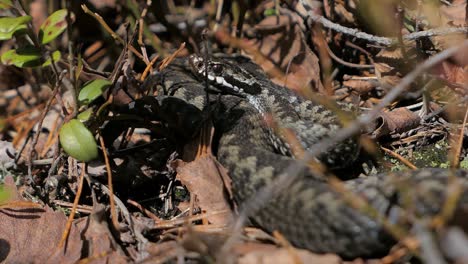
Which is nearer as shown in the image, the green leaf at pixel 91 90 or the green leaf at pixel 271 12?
the green leaf at pixel 91 90

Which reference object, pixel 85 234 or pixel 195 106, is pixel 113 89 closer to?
pixel 195 106

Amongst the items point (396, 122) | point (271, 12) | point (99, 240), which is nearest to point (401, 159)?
point (396, 122)

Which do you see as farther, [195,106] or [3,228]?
[195,106]

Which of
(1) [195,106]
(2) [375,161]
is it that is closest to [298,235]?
(2) [375,161]

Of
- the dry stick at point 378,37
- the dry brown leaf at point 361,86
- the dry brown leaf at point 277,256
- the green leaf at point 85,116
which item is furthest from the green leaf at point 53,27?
the dry brown leaf at point 361,86

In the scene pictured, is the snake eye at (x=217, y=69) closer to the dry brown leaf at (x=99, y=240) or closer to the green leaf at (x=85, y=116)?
the green leaf at (x=85, y=116)

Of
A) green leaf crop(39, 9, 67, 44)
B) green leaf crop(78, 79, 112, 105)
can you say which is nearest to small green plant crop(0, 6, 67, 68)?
green leaf crop(39, 9, 67, 44)
